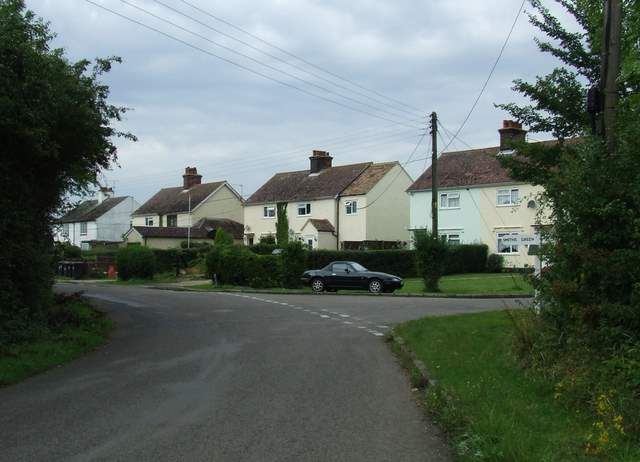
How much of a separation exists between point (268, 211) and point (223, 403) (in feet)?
173

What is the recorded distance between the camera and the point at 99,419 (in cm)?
735

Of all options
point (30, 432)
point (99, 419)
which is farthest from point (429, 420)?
point (30, 432)

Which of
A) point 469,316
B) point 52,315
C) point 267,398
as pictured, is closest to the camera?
point 267,398

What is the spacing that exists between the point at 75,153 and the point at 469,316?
944cm

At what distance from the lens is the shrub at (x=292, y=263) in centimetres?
3338

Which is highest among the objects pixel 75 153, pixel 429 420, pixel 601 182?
pixel 75 153

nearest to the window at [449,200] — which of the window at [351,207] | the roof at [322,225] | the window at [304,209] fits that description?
the window at [351,207]

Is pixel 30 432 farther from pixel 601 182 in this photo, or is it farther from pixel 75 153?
pixel 75 153

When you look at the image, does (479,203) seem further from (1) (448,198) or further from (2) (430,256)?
(2) (430,256)

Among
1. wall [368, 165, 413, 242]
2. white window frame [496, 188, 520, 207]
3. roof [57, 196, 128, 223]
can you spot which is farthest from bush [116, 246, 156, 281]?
roof [57, 196, 128, 223]

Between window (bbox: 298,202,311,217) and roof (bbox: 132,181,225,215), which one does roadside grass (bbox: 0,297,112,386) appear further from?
roof (bbox: 132,181,225,215)

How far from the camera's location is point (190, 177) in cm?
7425

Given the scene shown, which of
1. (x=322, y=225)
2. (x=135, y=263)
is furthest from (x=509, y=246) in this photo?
(x=135, y=263)

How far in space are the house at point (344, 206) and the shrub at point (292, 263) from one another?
19.4 meters
